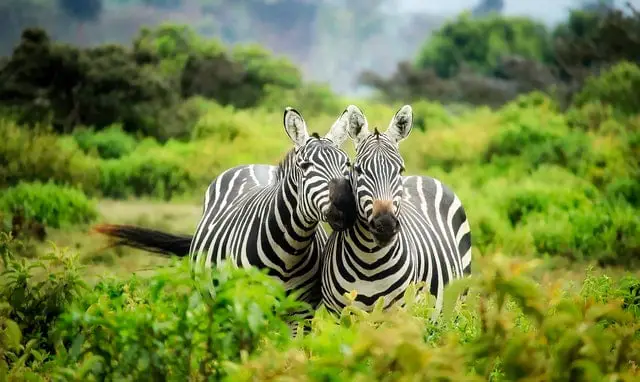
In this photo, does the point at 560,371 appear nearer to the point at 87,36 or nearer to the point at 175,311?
the point at 175,311

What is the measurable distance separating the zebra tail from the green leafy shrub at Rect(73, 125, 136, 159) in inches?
340

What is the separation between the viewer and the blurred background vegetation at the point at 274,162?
2.60 m

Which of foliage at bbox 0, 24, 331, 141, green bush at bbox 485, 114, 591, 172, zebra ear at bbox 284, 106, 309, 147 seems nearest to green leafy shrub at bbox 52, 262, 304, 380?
zebra ear at bbox 284, 106, 309, 147

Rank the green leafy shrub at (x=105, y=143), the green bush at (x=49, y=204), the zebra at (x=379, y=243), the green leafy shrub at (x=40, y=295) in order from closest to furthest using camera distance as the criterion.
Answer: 1. the green leafy shrub at (x=40, y=295)
2. the zebra at (x=379, y=243)
3. the green bush at (x=49, y=204)
4. the green leafy shrub at (x=105, y=143)

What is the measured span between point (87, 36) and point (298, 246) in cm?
4674

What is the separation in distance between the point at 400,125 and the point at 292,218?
30.8 inches

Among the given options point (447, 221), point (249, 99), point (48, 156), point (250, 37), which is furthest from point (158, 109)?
point (250, 37)

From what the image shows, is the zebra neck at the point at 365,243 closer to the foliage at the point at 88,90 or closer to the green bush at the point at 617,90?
the foliage at the point at 88,90

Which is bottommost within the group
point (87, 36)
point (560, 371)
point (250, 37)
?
point (560, 371)

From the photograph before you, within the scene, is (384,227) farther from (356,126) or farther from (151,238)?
(151,238)

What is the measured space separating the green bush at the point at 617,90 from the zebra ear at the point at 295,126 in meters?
13.7

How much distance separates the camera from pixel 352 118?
4.93 m

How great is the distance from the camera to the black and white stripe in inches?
181

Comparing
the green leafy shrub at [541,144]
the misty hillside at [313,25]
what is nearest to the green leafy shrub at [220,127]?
the green leafy shrub at [541,144]
